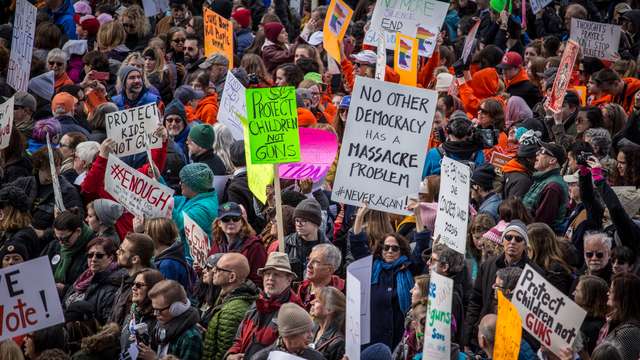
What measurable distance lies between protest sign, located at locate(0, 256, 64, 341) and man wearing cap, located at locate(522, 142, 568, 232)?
166 inches

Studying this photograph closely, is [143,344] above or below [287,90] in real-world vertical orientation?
below

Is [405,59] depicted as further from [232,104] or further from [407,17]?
[232,104]

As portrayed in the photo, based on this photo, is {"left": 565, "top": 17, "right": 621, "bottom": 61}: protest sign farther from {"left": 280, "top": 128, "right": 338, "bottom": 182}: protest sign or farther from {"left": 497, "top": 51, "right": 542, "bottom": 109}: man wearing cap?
{"left": 280, "top": 128, "right": 338, "bottom": 182}: protest sign

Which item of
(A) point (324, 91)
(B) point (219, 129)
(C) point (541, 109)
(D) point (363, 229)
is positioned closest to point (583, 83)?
(C) point (541, 109)

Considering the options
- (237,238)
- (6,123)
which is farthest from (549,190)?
(6,123)

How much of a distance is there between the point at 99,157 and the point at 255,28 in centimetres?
941

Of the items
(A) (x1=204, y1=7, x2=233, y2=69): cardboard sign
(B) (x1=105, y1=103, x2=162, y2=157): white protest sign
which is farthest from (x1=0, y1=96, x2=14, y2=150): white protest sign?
(A) (x1=204, y1=7, x2=233, y2=69): cardboard sign

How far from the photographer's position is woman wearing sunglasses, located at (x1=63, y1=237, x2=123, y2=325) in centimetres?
1083

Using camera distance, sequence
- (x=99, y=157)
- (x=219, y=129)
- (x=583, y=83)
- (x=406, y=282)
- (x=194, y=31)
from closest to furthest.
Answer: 1. (x=406, y=282)
2. (x=99, y=157)
3. (x=219, y=129)
4. (x=583, y=83)
5. (x=194, y=31)

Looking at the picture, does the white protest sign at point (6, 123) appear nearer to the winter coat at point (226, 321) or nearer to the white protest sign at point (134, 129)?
the white protest sign at point (134, 129)

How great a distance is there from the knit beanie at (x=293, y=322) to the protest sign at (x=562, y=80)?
239 inches

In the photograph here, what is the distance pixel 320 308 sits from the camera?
9.62m

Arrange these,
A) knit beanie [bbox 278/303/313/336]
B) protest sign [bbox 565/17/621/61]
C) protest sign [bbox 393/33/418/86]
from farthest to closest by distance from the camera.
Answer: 1. protest sign [bbox 565/17/621/61]
2. protest sign [bbox 393/33/418/86]
3. knit beanie [bbox 278/303/313/336]

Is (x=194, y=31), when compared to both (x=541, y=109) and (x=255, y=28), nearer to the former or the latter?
(x=255, y=28)
